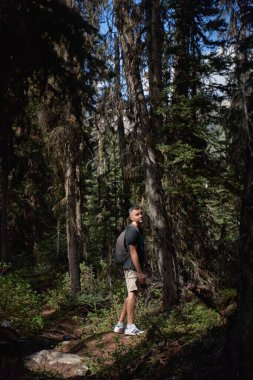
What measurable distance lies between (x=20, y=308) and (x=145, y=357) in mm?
5125

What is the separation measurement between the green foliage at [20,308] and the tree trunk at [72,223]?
331 centimetres

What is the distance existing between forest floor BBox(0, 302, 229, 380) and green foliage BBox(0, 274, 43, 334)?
1.10m

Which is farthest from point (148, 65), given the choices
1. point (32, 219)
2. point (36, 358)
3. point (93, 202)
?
point (32, 219)

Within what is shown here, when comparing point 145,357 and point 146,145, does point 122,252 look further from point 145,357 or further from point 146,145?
point 146,145

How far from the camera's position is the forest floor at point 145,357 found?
14.6 ft

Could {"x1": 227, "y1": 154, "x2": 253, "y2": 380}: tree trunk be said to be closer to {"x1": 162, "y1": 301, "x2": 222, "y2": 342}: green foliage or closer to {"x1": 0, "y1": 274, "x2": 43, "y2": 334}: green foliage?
{"x1": 162, "y1": 301, "x2": 222, "y2": 342}: green foliage

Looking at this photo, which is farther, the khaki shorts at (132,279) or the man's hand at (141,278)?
the khaki shorts at (132,279)

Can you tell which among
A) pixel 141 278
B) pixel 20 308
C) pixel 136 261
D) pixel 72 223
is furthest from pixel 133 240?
pixel 72 223

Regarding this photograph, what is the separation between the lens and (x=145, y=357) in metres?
5.54

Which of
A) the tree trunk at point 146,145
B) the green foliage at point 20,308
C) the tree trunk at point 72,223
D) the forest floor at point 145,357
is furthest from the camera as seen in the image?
the tree trunk at point 72,223

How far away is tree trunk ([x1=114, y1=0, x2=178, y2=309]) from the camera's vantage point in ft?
31.4

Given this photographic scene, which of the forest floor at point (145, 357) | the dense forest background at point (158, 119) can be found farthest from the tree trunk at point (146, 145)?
the forest floor at point (145, 357)

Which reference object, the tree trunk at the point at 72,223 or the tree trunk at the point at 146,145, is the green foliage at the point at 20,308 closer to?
the tree trunk at the point at 146,145

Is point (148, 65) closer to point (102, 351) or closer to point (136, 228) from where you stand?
point (136, 228)
